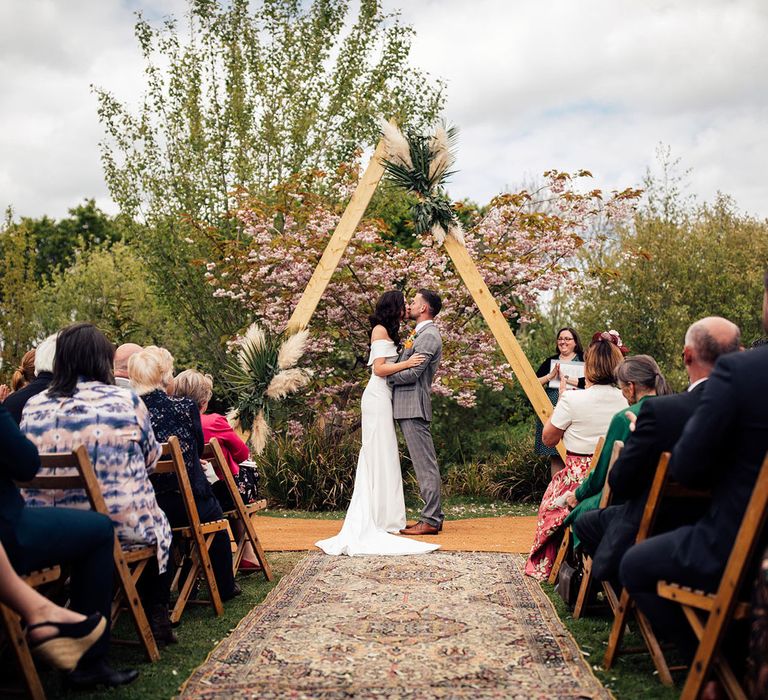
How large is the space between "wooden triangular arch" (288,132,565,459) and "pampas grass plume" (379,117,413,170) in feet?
0.42

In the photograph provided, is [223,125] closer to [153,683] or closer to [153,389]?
[153,389]

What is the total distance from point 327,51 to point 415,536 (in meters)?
9.85

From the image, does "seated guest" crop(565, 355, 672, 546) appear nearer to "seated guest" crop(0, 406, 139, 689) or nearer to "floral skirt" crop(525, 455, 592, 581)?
"floral skirt" crop(525, 455, 592, 581)

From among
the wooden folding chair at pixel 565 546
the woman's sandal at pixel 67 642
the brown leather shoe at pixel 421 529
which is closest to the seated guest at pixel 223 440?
the brown leather shoe at pixel 421 529

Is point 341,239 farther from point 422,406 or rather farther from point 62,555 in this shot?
point 62,555

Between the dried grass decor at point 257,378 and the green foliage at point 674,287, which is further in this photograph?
the green foliage at point 674,287

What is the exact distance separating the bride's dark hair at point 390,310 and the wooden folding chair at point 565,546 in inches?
125

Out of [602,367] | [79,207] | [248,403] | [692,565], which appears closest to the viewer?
[692,565]

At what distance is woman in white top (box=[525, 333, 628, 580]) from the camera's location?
636cm

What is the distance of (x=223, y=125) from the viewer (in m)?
15.0

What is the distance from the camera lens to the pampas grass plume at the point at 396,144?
973 cm

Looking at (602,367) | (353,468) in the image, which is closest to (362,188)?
(353,468)

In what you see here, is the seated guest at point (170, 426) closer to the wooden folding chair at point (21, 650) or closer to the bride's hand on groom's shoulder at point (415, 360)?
the wooden folding chair at point (21, 650)

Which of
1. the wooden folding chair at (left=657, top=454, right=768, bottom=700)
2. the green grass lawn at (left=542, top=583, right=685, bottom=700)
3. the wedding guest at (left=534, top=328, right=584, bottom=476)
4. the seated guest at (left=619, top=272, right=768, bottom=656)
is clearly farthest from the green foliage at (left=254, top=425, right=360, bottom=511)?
the wooden folding chair at (left=657, top=454, right=768, bottom=700)
